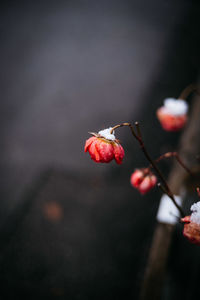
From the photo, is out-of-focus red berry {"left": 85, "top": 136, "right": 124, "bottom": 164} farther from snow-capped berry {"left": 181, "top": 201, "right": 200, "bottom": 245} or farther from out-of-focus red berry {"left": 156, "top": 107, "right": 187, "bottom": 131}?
out-of-focus red berry {"left": 156, "top": 107, "right": 187, "bottom": 131}

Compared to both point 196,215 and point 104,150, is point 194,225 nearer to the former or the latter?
point 196,215

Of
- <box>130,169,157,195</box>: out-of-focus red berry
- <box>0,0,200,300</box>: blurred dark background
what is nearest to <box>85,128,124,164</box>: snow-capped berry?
<box>130,169,157,195</box>: out-of-focus red berry

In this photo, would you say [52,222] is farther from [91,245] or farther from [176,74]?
[176,74]

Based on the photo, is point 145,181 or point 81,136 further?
point 81,136

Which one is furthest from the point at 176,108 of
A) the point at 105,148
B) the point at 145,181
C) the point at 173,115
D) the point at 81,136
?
the point at 81,136

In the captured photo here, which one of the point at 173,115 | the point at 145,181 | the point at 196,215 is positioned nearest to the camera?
the point at 196,215

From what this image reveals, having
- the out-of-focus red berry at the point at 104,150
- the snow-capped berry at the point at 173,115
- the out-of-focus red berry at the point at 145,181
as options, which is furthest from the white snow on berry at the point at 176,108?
the out-of-focus red berry at the point at 104,150

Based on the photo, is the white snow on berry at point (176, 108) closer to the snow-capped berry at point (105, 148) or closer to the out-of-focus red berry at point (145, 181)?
the out-of-focus red berry at point (145, 181)
